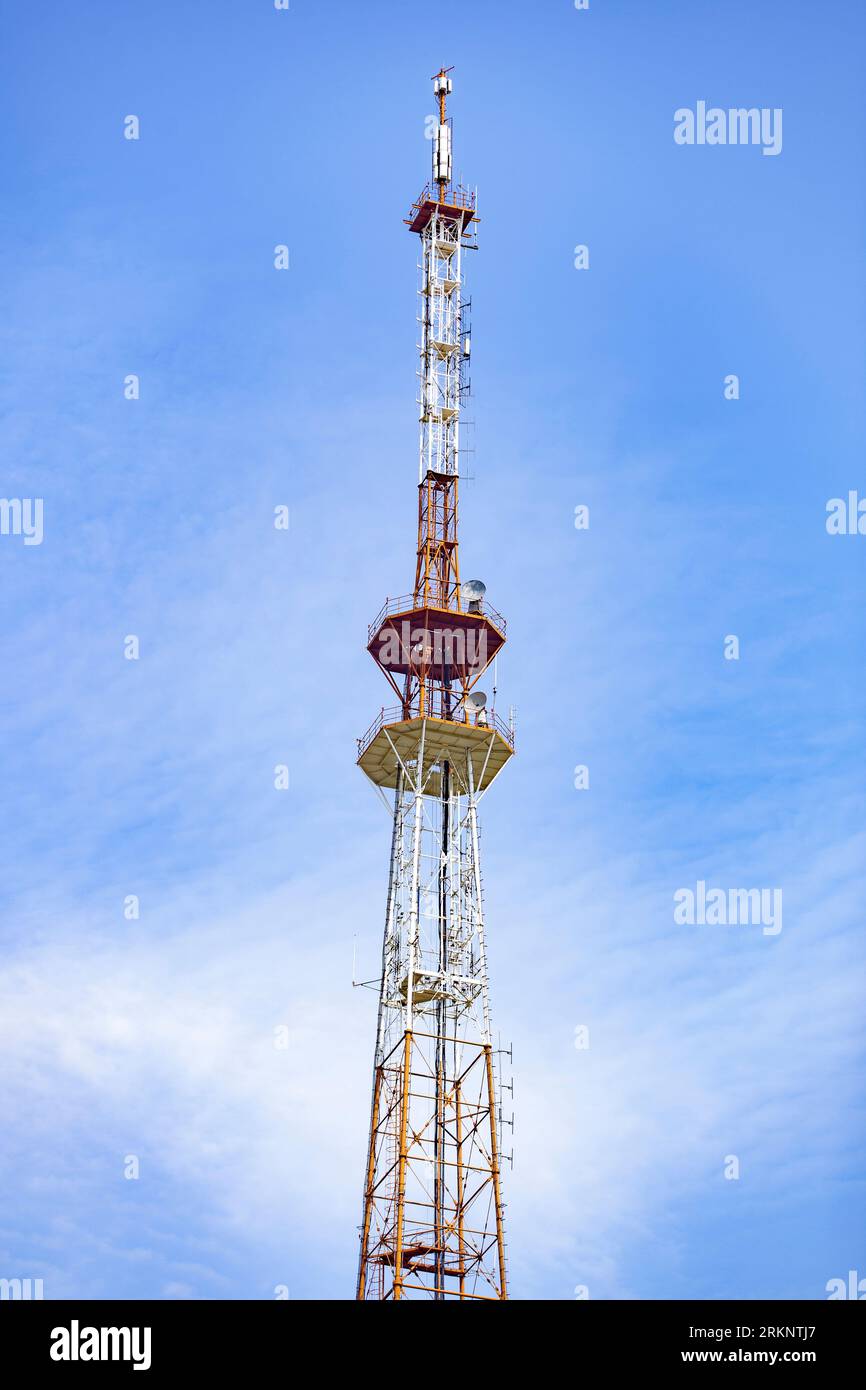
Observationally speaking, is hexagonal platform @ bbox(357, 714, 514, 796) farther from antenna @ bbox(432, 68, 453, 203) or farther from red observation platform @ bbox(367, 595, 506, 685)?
antenna @ bbox(432, 68, 453, 203)

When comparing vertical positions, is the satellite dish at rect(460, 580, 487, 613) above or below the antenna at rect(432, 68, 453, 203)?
below

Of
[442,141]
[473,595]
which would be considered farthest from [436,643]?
[442,141]

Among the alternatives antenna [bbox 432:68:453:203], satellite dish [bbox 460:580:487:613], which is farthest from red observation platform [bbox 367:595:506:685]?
antenna [bbox 432:68:453:203]

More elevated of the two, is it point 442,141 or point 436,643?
point 442,141

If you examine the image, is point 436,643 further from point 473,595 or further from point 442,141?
point 442,141

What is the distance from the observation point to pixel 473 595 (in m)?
98.6

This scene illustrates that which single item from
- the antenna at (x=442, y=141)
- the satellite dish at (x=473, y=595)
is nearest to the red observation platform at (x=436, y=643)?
the satellite dish at (x=473, y=595)

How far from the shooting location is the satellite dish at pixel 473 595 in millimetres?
98562

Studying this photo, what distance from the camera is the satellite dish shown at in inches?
3880

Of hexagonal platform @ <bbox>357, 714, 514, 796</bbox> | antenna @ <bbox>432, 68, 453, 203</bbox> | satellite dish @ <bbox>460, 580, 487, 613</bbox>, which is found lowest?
hexagonal platform @ <bbox>357, 714, 514, 796</bbox>

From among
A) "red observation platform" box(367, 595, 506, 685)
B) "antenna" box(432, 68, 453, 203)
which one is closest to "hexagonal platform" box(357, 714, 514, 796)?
"red observation platform" box(367, 595, 506, 685)

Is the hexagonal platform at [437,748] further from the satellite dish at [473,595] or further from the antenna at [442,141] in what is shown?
the antenna at [442,141]
